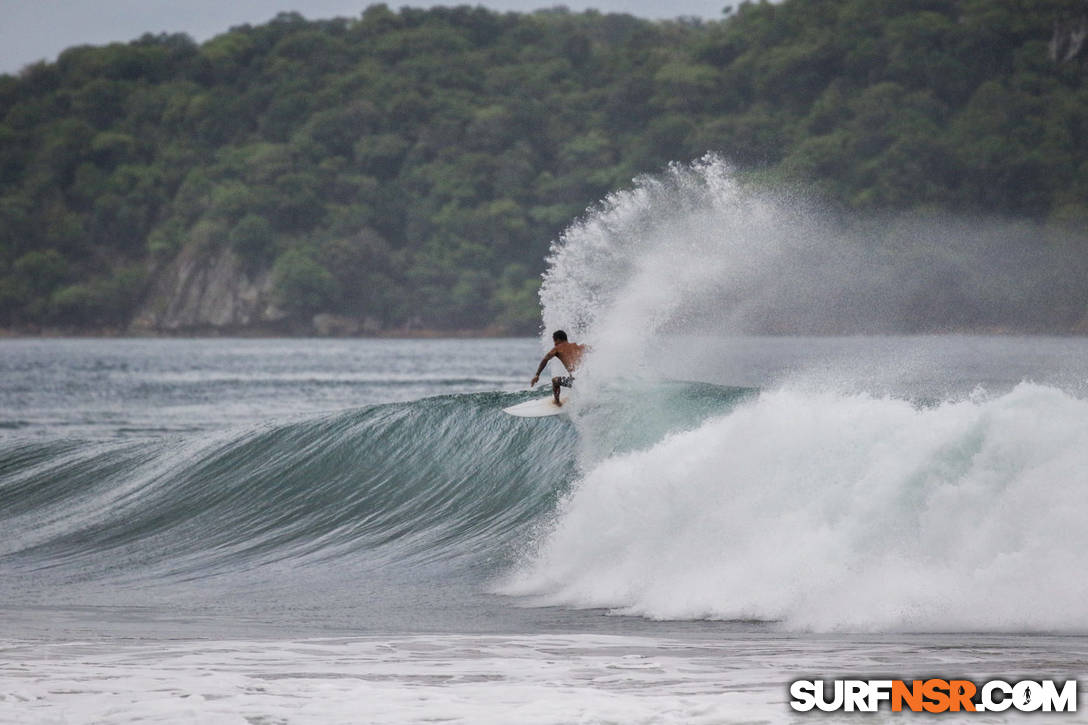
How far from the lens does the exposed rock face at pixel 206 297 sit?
127125 mm

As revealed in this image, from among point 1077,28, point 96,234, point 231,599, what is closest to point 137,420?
point 231,599

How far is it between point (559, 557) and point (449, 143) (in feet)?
392

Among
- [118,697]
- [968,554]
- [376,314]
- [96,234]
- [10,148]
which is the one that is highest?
[10,148]

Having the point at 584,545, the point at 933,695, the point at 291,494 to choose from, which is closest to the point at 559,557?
the point at 584,545

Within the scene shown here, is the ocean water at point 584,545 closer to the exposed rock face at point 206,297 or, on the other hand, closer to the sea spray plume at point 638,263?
the sea spray plume at point 638,263

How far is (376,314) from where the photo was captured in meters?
120

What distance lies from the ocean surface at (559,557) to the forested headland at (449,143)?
6921cm

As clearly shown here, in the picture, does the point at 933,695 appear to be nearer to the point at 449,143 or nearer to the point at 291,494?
the point at 291,494

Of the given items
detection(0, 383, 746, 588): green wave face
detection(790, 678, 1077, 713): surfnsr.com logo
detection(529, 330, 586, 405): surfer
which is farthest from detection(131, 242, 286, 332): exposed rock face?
detection(790, 678, 1077, 713): surfnsr.com logo

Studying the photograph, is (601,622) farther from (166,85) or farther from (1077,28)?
(166,85)

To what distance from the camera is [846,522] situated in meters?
11.0

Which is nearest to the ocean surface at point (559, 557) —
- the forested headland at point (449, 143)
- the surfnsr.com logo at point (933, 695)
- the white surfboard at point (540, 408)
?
the surfnsr.com logo at point (933, 695)

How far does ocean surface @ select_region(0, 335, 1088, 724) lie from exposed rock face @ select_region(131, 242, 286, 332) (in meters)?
108

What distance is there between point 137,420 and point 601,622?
1019 inches
